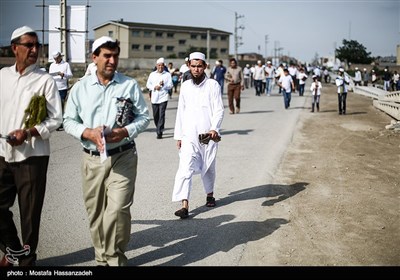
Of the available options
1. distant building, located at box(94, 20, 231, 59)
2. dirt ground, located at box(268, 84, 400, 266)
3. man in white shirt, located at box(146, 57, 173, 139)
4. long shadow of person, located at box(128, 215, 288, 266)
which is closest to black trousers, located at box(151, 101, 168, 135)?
man in white shirt, located at box(146, 57, 173, 139)

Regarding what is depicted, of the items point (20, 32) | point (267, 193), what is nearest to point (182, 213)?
point (267, 193)

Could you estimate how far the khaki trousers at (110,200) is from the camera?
398cm

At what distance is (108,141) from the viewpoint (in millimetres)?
3928

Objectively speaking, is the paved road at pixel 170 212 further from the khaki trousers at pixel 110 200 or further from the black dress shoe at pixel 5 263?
the khaki trousers at pixel 110 200

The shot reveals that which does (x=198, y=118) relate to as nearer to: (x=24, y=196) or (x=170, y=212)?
(x=170, y=212)

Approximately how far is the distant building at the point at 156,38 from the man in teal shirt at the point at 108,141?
3145 inches

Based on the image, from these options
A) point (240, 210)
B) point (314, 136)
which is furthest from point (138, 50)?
point (240, 210)

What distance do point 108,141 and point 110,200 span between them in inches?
20.6

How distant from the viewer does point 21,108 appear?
159 inches

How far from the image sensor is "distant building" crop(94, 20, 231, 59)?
84.1 m

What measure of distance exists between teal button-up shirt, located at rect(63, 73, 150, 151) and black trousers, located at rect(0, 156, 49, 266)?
462 mm

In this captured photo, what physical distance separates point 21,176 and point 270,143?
8091 millimetres

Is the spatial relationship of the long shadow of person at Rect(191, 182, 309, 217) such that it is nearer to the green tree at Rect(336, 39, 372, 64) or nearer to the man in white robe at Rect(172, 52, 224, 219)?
the man in white robe at Rect(172, 52, 224, 219)
